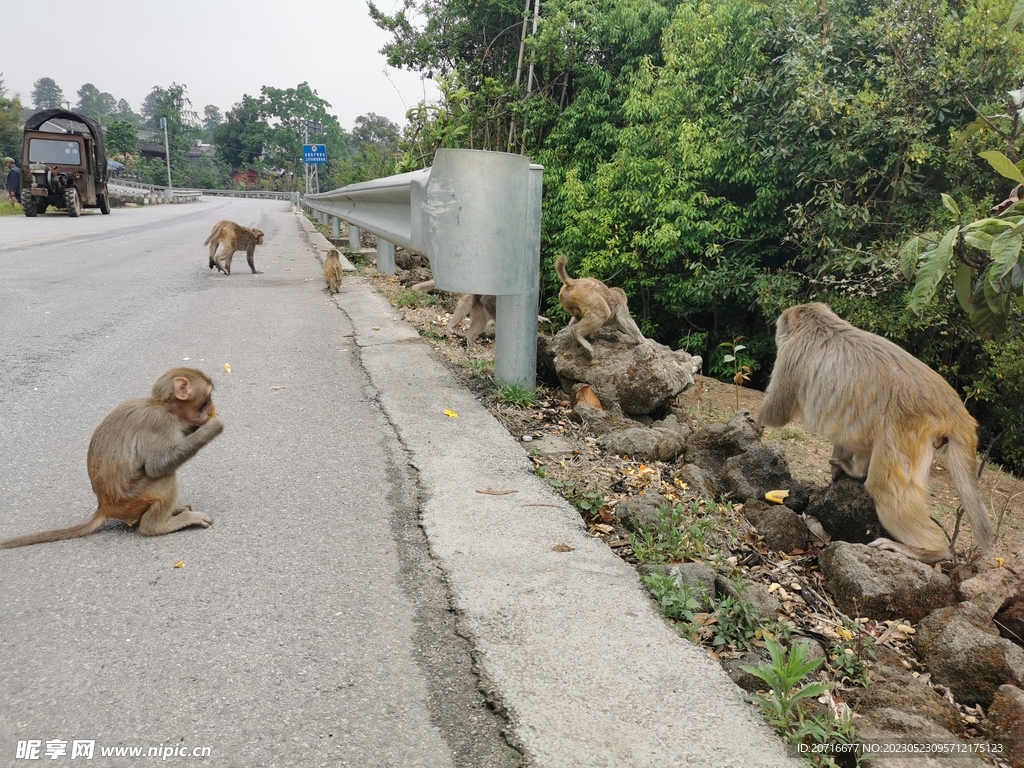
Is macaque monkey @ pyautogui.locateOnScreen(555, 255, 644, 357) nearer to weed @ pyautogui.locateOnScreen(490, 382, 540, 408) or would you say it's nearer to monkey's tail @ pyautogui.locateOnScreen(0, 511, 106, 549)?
weed @ pyautogui.locateOnScreen(490, 382, 540, 408)

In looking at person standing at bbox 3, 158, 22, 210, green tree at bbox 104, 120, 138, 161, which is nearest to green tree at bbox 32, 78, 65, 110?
green tree at bbox 104, 120, 138, 161

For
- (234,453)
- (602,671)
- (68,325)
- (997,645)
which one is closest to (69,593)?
(234,453)

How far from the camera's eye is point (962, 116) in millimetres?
10469

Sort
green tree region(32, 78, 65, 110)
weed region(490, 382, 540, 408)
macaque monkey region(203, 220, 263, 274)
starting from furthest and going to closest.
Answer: green tree region(32, 78, 65, 110), macaque monkey region(203, 220, 263, 274), weed region(490, 382, 540, 408)

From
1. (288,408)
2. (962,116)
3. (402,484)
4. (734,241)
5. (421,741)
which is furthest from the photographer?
(734,241)

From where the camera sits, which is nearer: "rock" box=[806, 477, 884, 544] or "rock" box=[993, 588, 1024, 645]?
"rock" box=[993, 588, 1024, 645]

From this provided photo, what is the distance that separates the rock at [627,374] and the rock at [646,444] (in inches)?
31.2

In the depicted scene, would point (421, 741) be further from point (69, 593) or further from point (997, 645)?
point (997, 645)

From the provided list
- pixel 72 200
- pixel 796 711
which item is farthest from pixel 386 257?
pixel 72 200

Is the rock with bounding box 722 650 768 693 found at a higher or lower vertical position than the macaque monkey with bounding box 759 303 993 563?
lower

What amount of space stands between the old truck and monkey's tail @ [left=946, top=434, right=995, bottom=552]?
25805mm

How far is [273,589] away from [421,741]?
87 centimetres

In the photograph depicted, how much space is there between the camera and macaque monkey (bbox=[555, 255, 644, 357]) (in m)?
5.95

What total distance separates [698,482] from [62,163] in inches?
1041
